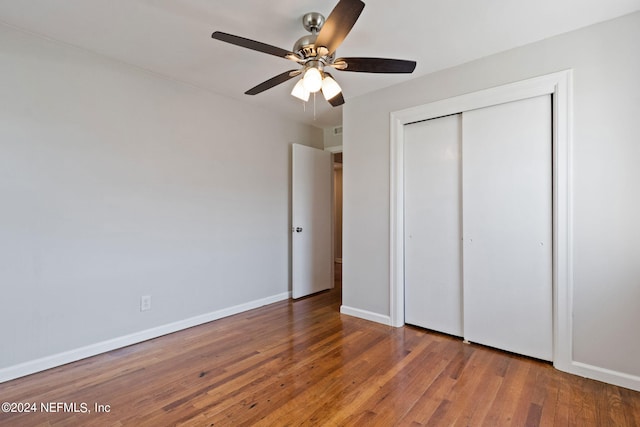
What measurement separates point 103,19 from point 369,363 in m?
3.05

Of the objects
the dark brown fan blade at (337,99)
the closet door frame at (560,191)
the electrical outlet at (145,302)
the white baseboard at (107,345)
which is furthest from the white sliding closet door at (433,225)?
the electrical outlet at (145,302)

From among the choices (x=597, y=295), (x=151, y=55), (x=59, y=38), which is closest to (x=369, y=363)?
(x=597, y=295)

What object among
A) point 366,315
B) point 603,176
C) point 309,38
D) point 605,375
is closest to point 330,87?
point 309,38

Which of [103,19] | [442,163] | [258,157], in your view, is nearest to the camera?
[103,19]

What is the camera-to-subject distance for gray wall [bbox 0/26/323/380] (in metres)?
A: 2.12

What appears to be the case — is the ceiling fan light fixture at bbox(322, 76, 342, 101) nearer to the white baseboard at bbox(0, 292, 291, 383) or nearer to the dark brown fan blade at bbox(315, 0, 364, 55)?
the dark brown fan blade at bbox(315, 0, 364, 55)

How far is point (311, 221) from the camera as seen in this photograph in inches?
165

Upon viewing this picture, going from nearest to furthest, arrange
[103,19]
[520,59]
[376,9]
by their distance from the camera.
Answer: [376,9], [103,19], [520,59]

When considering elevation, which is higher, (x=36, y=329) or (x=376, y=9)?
(x=376, y=9)

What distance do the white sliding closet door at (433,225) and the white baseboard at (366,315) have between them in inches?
9.0

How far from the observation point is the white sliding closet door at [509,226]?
2.28 meters

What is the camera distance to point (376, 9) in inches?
74.8

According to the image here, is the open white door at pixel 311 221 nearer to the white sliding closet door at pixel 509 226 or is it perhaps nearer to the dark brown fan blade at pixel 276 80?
the dark brown fan blade at pixel 276 80

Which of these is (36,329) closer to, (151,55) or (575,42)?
(151,55)
